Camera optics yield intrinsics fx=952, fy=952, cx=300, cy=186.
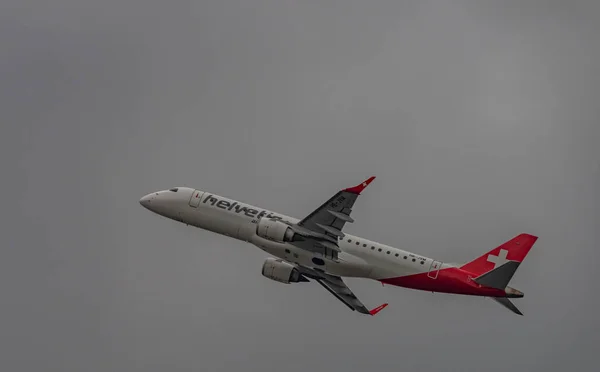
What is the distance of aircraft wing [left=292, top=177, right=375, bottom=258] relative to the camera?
256 feet

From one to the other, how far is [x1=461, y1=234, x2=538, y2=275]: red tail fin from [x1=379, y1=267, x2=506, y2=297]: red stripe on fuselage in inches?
47.7

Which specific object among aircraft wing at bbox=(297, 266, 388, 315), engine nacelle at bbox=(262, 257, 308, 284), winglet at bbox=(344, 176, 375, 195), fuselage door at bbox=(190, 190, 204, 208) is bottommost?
aircraft wing at bbox=(297, 266, 388, 315)

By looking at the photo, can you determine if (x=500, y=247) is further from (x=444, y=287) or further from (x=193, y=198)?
(x=193, y=198)

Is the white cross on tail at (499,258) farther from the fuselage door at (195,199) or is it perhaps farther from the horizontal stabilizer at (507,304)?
the fuselage door at (195,199)

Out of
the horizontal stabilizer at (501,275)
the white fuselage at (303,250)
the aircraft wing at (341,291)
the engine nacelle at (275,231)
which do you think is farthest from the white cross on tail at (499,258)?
the engine nacelle at (275,231)

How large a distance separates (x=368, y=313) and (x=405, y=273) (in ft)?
21.8

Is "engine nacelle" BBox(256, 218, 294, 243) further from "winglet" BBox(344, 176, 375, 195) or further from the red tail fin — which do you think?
the red tail fin

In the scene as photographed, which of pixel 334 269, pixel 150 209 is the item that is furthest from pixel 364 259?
pixel 150 209

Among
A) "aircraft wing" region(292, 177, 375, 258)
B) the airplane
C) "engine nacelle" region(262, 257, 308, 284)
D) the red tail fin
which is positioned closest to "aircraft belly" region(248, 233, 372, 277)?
the airplane

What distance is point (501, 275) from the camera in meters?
78.9

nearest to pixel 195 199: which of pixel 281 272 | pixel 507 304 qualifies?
pixel 281 272

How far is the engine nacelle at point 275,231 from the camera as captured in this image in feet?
268

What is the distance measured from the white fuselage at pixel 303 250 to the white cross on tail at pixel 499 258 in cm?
416

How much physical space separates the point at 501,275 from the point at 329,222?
14953 millimetres
